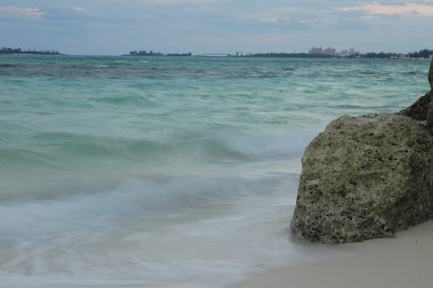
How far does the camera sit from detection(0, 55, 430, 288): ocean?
230 cm

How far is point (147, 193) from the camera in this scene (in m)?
4.18

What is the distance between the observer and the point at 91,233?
3105 millimetres

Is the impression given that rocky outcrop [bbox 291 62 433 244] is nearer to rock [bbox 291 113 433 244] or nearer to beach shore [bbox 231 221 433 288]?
rock [bbox 291 113 433 244]

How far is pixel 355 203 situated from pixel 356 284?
538 millimetres

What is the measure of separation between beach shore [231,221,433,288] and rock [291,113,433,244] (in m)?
0.10

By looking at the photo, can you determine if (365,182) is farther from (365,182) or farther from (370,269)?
(370,269)

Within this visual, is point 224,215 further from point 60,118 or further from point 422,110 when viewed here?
point 60,118

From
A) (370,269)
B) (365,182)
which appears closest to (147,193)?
(365,182)

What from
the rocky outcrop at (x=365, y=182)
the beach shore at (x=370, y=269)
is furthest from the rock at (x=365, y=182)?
the beach shore at (x=370, y=269)

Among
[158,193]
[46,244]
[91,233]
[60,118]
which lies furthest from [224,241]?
[60,118]

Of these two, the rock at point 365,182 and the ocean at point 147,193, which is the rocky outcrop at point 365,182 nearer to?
the rock at point 365,182

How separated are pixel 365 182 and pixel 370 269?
54cm

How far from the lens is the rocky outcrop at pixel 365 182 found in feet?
7.34

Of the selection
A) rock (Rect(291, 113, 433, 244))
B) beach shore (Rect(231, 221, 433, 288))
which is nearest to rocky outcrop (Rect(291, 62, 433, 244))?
rock (Rect(291, 113, 433, 244))
